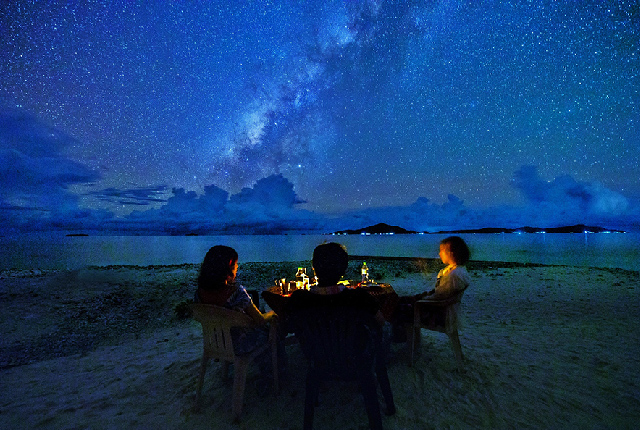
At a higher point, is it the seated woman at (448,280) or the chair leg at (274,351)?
the seated woman at (448,280)

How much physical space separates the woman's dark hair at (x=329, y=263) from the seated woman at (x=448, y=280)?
2043 millimetres

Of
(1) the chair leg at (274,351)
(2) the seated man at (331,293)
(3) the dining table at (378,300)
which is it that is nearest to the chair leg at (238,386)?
(1) the chair leg at (274,351)

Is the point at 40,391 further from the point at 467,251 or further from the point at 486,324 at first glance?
the point at 486,324

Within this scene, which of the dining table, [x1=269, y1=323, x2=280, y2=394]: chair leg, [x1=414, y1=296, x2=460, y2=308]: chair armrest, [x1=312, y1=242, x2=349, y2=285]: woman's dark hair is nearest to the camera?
[x1=312, y1=242, x2=349, y2=285]: woman's dark hair

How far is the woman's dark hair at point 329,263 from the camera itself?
315cm

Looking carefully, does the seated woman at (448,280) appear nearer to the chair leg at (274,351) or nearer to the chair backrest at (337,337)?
the chair backrest at (337,337)

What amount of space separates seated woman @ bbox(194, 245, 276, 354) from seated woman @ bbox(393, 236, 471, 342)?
2.24 meters

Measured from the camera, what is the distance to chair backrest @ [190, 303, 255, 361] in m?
3.51

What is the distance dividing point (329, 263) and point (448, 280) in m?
2.23

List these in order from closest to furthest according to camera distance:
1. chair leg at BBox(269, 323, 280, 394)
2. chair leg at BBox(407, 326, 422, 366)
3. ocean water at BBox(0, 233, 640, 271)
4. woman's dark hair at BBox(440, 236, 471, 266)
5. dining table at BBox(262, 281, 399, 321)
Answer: chair leg at BBox(269, 323, 280, 394), dining table at BBox(262, 281, 399, 321), woman's dark hair at BBox(440, 236, 471, 266), chair leg at BBox(407, 326, 422, 366), ocean water at BBox(0, 233, 640, 271)

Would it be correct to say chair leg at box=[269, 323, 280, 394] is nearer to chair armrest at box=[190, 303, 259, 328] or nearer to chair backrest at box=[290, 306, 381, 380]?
chair armrest at box=[190, 303, 259, 328]

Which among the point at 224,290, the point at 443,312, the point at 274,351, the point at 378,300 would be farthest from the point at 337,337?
the point at 443,312

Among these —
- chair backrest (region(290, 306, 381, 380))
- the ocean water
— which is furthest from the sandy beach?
the ocean water

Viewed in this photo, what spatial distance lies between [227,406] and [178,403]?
0.71m
